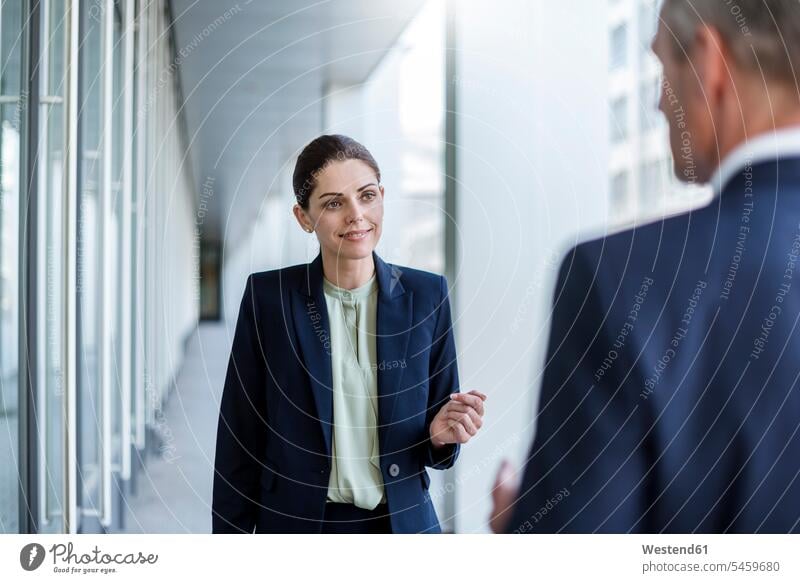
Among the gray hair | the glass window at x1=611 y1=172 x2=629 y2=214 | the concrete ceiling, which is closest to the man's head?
the gray hair

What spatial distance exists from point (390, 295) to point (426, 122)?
270mm

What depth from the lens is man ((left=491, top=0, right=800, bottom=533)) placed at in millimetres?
833

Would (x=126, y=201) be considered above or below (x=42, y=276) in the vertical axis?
above

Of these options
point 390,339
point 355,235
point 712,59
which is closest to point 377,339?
point 390,339

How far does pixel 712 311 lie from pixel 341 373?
0.44 meters

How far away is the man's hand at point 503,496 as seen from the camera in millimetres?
988

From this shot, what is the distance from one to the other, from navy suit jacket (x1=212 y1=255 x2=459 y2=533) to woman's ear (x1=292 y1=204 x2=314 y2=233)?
1.6 inches

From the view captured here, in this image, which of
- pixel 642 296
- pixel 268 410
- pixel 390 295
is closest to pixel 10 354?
pixel 268 410

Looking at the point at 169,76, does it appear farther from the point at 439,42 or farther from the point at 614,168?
the point at 614,168

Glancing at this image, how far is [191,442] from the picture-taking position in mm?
1001

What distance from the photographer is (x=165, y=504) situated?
1029 millimetres

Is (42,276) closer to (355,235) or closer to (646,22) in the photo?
(355,235)

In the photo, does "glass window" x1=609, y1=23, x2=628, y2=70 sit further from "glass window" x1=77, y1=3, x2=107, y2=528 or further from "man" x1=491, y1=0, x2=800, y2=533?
"glass window" x1=77, y1=3, x2=107, y2=528
